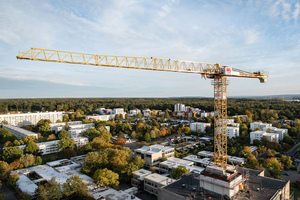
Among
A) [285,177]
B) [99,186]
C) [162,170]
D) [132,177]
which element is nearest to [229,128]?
[285,177]

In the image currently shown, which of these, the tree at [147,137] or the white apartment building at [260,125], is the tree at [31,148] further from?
the white apartment building at [260,125]

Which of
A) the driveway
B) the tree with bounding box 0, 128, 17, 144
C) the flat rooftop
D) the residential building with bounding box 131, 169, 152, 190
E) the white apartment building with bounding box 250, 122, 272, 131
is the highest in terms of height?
the white apartment building with bounding box 250, 122, 272, 131

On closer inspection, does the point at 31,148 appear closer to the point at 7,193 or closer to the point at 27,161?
the point at 27,161

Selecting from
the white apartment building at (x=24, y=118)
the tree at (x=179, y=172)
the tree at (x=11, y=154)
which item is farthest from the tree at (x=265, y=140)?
the white apartment building at (x=24, y=118)

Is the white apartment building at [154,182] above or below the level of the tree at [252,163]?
below

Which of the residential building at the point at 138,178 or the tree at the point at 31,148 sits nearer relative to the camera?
the residential building at the point at 138,178

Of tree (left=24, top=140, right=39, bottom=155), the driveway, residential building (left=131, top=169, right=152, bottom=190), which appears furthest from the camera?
tree (left=24, top=140, right=39, bottom=155)

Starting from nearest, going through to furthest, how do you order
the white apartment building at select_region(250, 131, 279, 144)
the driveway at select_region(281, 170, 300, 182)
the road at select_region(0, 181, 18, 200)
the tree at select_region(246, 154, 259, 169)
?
the road at select_region(0, 181, 18, 200) < the tree at select_region(246, 154, 259, 169) < the driveway at select_region(281, 170, 300, 182) < the white apartment building at select_region(250, 131, 279, 144)

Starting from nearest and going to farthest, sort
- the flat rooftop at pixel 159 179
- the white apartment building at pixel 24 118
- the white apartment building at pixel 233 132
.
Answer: the flat rooftop at pixel 159 179
the white apartment building at pixel 233 132
the white apartment building at pixel 24 118

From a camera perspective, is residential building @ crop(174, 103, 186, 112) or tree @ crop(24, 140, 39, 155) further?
residential building @ crop(174, 103, 186, 112)

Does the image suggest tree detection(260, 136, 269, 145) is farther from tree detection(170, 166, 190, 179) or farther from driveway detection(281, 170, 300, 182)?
tree detection(170, 166, 190, 179)

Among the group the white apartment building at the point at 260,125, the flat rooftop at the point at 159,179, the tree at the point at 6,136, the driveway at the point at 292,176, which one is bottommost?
the driveway at the point at 292,176

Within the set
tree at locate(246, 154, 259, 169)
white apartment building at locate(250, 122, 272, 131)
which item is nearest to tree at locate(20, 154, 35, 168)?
tree at locate(246, 154, 259, 169)
